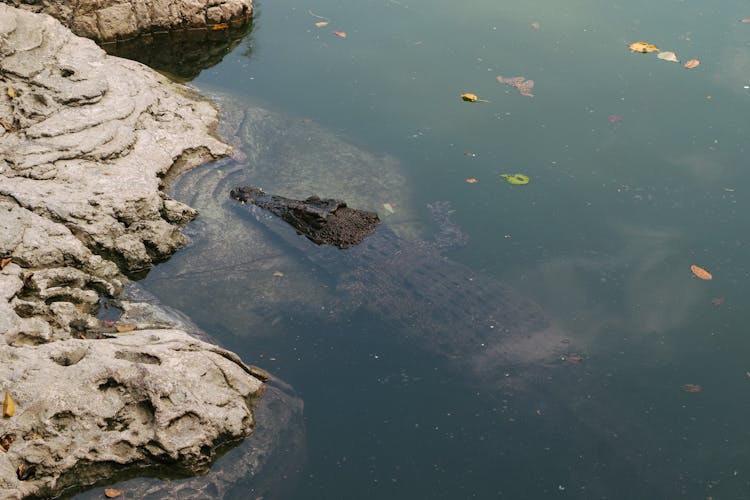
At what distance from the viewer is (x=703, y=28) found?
10203mm

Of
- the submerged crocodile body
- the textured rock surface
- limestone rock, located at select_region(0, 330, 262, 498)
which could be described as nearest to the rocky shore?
limestone rock, located at select_region(0, 330, 262, 498)

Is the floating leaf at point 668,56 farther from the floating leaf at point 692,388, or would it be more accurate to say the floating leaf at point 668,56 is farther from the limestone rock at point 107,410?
the limestone rock at point 107,410

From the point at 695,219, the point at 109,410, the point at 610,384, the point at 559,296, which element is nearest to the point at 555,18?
the point at 695,219

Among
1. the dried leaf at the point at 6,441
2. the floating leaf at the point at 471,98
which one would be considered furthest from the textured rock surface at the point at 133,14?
the dried leaf at the point at 6,441

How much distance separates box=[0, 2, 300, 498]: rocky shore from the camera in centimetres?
451

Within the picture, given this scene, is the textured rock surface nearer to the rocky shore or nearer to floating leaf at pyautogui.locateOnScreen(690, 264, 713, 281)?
the rocky shore

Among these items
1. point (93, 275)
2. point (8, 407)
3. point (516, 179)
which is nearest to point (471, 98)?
point (516, 179)

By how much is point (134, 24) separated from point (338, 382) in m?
5.88

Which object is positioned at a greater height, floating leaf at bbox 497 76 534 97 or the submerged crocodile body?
floating leaf at bbox 497 76 534 97

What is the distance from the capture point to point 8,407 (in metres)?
4.36

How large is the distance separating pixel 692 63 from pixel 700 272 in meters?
3.84

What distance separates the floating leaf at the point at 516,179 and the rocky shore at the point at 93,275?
2.77 meters

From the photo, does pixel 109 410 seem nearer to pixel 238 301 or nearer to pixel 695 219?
pixel 238 301

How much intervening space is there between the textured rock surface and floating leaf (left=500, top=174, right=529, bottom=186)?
4543 millimetres
